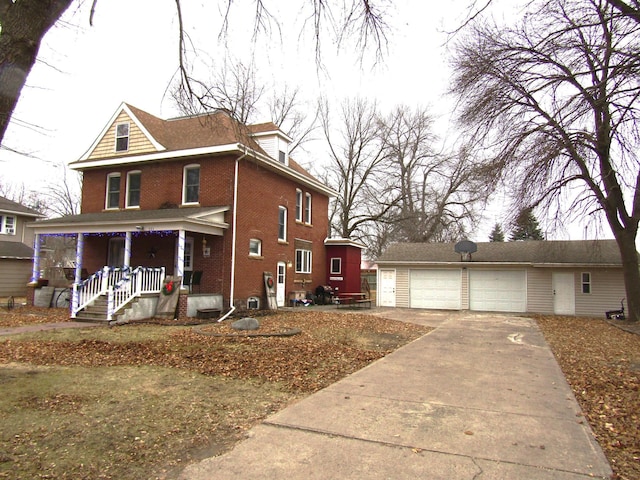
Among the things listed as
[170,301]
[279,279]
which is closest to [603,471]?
[170,301]

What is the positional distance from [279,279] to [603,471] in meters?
18.6

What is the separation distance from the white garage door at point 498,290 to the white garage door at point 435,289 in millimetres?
810

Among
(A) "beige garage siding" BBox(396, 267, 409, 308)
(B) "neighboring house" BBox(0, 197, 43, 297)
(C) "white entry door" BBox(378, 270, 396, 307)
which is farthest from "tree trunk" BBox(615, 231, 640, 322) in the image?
(B) "neighboring house" BBox(0, 197, 43, 297)

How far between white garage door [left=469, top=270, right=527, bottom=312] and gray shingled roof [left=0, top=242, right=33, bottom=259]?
86.3 ft

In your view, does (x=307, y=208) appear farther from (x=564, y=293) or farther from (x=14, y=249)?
(x=14, y=249)

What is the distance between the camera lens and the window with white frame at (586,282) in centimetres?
2197

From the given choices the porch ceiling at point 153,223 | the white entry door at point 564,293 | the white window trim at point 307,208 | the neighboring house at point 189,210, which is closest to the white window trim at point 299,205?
the neighboring house at point 189,210

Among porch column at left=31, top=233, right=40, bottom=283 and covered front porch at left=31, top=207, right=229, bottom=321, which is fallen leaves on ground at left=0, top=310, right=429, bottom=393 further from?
porch column at left=31, top=233, right=40, bottom=283

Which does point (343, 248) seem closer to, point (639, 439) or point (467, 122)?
point (467, 122)

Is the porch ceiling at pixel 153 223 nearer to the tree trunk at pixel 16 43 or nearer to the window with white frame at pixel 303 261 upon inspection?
the window with white frame at pixel 303 261

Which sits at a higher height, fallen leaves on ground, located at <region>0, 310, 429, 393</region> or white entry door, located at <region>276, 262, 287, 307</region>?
white entry door, located at <region>276, 262, 287, 307</region>

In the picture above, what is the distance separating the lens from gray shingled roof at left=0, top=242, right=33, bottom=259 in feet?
86.8

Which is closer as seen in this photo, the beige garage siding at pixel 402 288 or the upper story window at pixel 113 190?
the upper story window at pixel 113 190

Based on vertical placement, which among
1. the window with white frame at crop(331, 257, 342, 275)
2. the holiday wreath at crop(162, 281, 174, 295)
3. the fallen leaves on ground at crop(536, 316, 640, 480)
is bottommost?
the fallen leaves on ground at crop(536, 316, 640, 480)
